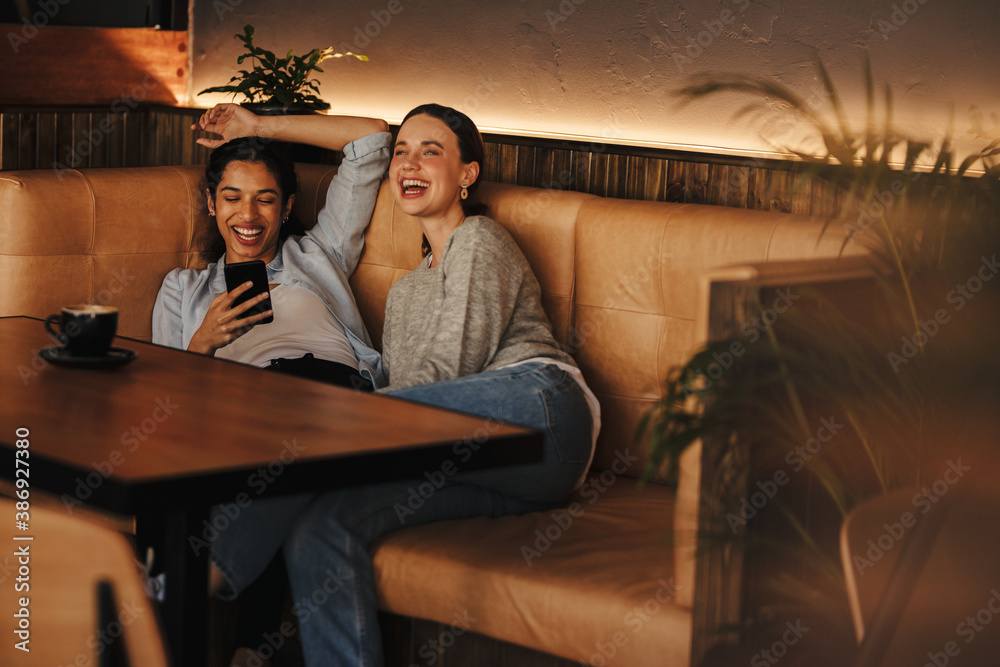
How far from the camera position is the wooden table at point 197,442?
1.22 meters

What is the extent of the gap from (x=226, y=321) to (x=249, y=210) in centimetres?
54

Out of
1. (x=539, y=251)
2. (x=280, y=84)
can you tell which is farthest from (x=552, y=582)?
(x=280, y=84)

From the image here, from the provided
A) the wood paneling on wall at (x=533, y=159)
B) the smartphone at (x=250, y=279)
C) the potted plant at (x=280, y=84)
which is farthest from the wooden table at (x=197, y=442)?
the potted plant at (x=280, y=84)

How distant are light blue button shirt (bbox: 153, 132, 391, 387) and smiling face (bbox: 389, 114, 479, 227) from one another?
0.22m

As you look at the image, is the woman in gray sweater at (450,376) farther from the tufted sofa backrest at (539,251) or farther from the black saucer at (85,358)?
the black saucer at (85,358)

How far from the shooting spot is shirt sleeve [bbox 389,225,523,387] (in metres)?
2.19

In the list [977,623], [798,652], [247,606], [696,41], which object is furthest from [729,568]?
[696,41]

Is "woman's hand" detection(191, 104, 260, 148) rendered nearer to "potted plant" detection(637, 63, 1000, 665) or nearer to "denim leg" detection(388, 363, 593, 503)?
"denim leg" detection(388, 363, 593, 503)

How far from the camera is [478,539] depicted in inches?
77.4

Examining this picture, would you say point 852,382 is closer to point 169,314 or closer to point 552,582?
point 552,582

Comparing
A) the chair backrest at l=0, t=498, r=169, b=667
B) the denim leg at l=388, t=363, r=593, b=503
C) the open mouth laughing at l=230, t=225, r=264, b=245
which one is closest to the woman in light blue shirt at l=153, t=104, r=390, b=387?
the open mouth laughing at l=230, t=225, r=264, b=245

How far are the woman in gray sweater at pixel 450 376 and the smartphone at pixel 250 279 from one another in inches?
12.5

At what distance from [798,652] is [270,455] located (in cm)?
91

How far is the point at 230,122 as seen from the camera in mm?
2998
